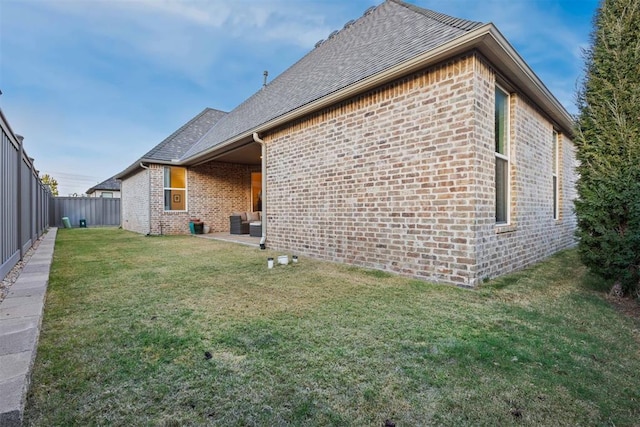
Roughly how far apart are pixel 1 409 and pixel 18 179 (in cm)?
576

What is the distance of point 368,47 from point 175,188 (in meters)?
9.60

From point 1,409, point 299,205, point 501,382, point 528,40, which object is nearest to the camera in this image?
point 1,409

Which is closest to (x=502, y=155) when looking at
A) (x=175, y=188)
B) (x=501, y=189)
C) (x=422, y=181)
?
(x=501, y=189)

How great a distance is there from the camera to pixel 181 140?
45.4 ft

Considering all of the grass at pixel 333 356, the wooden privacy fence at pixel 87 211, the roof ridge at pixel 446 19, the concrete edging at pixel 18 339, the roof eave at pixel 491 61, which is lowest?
the grass at pixel 333 356

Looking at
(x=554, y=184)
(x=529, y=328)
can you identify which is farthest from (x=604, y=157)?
(x=554, y=184)

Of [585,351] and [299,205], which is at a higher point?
[299,205]

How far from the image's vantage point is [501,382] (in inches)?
73.1

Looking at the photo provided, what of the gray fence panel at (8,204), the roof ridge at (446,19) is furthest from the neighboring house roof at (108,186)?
the roof ridge at (446,19)

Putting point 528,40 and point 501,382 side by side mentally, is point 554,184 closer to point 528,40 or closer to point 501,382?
point 528,40

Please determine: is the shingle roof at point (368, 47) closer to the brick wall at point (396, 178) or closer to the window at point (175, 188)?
the brick wall at point (396, 178)

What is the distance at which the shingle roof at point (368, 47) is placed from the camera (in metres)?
4.81

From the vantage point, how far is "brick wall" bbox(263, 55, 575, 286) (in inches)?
161

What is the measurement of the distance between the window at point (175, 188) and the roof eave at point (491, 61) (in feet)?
25.0
